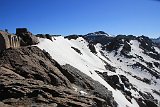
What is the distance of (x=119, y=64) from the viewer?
10025cm

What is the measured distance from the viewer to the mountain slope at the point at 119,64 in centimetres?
5619

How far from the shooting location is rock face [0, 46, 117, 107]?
29422 mm

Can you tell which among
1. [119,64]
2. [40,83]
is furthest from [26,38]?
[119,64]

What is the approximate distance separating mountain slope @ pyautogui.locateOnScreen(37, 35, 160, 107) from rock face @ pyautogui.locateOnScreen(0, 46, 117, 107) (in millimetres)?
5587

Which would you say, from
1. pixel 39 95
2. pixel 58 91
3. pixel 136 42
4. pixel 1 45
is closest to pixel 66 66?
pixel 1 45

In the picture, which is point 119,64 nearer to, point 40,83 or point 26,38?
point 26,38

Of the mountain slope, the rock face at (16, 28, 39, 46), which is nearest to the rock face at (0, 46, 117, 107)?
the rock face at (16, 28, 39, 46)

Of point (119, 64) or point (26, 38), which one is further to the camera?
point (119, 64)

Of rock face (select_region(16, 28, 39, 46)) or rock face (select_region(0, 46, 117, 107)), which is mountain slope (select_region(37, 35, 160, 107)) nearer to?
rock face (select_region(16, 28, 39, 46))

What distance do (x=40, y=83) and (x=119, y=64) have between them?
68.4 meters

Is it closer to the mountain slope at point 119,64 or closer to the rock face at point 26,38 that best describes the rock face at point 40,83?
the rock face at point 26,38

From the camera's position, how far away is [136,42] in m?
139

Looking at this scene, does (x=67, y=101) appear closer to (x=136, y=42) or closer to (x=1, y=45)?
(x=1, y=45)

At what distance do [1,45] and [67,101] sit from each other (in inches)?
745
